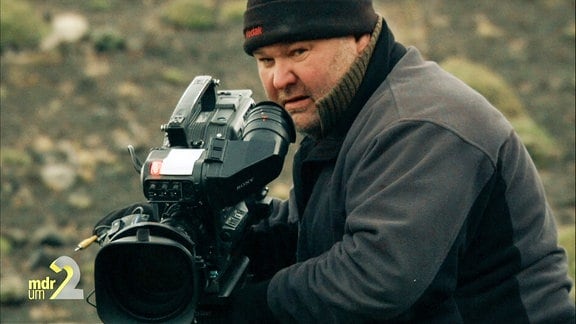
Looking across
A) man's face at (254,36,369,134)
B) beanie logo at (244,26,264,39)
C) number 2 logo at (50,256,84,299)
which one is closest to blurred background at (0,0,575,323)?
number 2 logo at (50,256,84,299)

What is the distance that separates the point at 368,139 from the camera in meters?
2.67

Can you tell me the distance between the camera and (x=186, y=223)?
8.57 feet

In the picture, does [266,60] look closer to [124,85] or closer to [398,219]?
[398,219]

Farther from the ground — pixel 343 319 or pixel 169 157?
pixel 169 157

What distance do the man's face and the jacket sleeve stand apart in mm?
258

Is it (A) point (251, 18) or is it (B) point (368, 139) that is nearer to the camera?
(B) point (368, 139)

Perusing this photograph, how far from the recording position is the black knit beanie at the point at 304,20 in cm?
277

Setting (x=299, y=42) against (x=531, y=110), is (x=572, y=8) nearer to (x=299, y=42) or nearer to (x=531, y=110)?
(x=531, y=110)

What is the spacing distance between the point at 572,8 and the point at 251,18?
24.4 feet

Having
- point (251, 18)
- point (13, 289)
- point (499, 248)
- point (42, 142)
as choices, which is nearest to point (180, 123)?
point (251, 18)

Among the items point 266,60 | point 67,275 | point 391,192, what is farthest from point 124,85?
point 391,192

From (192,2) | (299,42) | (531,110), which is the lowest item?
(531,110)

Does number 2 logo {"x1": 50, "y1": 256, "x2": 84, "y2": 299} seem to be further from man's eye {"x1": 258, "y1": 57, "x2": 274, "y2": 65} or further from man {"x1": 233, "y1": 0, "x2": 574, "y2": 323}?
man's eye {"x1": 258, "y1": 57, "x2": 274, "y2": 65}

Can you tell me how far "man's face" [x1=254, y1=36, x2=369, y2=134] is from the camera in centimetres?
280
